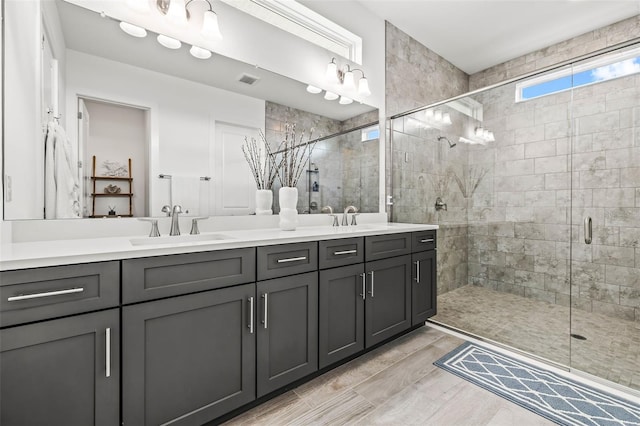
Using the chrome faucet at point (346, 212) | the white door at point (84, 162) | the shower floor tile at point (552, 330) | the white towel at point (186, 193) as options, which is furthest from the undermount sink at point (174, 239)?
the shower floor tile at point (552, 330)

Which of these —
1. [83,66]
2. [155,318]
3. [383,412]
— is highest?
[83,66]

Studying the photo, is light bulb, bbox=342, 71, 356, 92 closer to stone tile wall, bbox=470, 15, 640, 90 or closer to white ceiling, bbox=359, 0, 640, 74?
white ceiling, bbox=359, 0, 640, 74

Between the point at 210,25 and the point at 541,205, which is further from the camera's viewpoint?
the point at 541,205

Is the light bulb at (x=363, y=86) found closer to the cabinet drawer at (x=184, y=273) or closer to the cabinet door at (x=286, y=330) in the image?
the cabinet door at (x=286, y=330)

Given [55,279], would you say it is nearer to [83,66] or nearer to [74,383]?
[74,383]

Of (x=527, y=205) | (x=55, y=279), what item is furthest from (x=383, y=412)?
(x=527, y=205)

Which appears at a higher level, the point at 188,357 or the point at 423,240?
the point at 423,240

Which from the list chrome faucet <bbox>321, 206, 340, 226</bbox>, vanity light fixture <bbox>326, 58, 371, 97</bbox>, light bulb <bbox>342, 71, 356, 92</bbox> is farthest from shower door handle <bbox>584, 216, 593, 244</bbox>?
light bulb <bbox>342, 71, 356, 92</bbox>

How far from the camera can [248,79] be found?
2.03 meters

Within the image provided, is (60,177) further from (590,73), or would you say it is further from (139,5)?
(590,73)

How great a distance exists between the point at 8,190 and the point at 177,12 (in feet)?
4.18

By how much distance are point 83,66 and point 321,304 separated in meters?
1.78

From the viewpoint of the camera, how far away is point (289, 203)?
6.61ft

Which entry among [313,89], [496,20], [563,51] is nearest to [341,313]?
[313,89]
